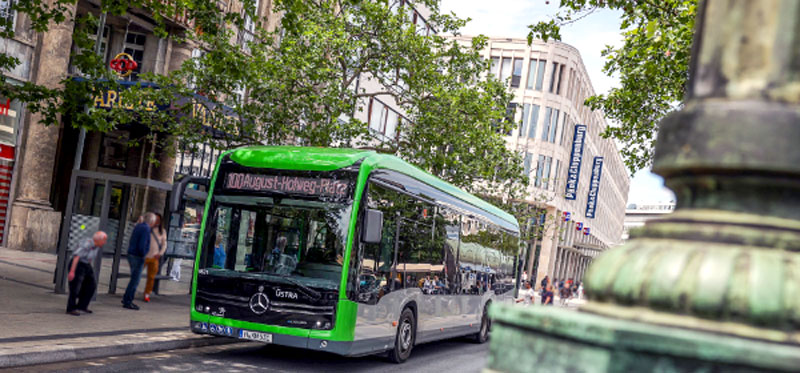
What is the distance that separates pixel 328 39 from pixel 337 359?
10283mm

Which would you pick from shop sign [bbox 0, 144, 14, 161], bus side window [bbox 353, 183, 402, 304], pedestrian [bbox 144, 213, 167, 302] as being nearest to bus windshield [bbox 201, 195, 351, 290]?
bus side window [bbox 353, 183, 402, 304]

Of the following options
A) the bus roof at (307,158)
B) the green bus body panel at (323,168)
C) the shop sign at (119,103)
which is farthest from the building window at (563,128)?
the bus roof at (307,158)

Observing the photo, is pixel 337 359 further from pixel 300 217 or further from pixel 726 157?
pixel 726 157

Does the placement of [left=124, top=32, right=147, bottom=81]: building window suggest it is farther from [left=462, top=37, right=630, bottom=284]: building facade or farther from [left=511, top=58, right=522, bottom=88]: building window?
[left=511, top=58, right=522, bottom=88]: building window

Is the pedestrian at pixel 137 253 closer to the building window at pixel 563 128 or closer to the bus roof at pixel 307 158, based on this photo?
the bus roof at pixel 307 158

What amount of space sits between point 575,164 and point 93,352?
5769cm

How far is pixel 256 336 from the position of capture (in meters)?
11.0

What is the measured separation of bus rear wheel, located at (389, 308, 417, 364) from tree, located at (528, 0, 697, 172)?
5.05m

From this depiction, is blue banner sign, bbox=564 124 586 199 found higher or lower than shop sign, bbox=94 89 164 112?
higher

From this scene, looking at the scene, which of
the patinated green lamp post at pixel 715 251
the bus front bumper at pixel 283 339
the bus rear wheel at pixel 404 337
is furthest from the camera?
the bus rear wheel at pixel 404 337

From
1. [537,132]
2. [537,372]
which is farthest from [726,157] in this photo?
[537,132]

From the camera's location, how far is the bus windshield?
36.1 ft

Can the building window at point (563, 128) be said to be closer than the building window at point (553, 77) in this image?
No

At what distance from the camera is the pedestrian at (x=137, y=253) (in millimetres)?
14289
